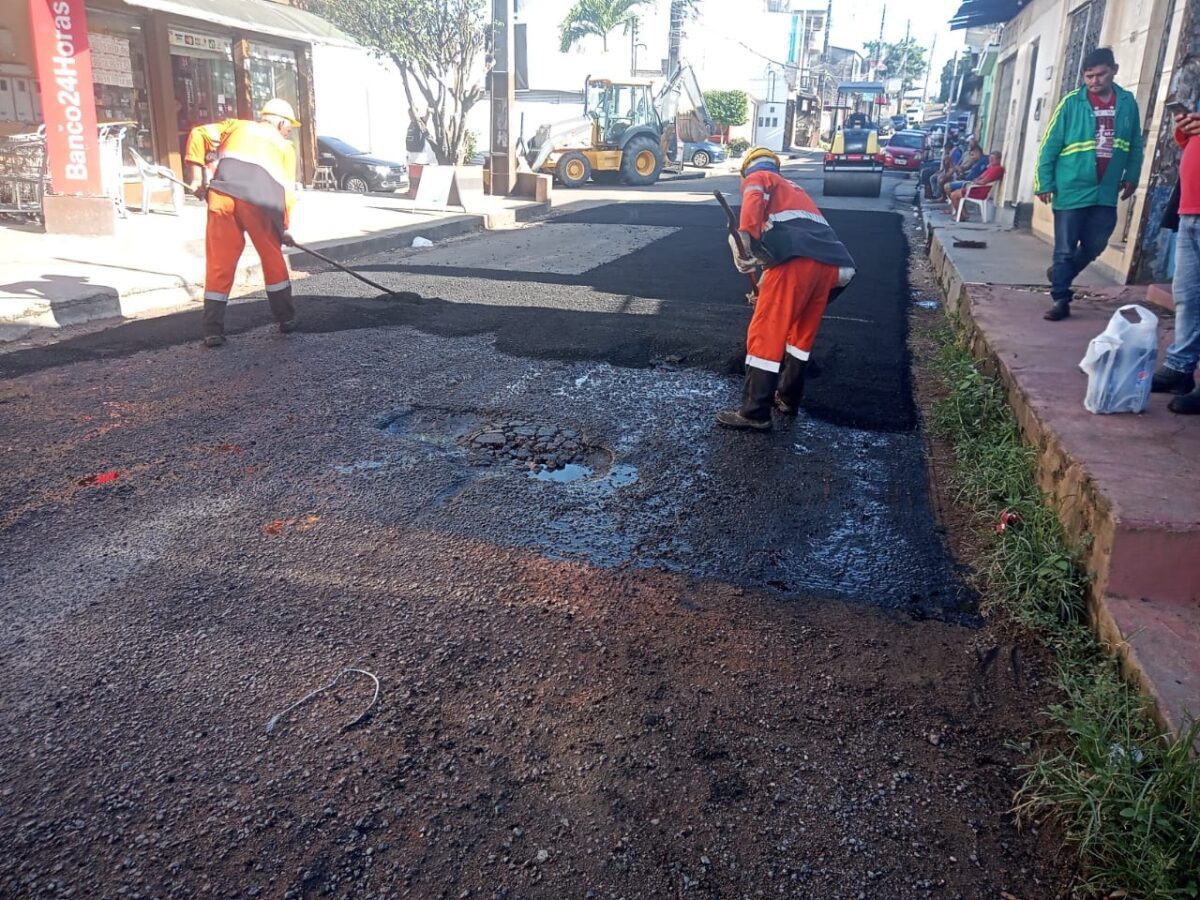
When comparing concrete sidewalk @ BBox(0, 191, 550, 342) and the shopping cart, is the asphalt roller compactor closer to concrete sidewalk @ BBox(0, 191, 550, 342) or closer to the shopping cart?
concrete sidewalk @ BBox(0, 191, 550, 342)

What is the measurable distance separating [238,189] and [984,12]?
15881mm

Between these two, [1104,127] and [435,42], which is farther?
[435,42]

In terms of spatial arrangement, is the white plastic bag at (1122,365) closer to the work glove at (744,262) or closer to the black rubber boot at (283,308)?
the work glove at (744,262)

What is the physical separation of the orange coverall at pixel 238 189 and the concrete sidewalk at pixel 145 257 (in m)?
1.62

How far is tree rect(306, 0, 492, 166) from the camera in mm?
17938

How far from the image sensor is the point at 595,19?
4741 centimetres

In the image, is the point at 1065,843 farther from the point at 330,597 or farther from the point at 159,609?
the point at 159,609

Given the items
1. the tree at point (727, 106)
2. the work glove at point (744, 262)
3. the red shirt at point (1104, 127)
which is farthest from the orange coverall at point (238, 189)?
the tree at point (727, 106)

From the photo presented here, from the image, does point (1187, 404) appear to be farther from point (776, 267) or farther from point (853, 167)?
point (853, 167)

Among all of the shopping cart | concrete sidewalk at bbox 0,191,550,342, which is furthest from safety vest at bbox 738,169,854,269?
the shopping cart

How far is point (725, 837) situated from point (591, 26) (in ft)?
167

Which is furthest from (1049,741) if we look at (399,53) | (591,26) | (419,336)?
(591,26)

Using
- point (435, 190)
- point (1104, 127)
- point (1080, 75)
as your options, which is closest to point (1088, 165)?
point (1104, 127)

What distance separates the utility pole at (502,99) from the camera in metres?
17.2
